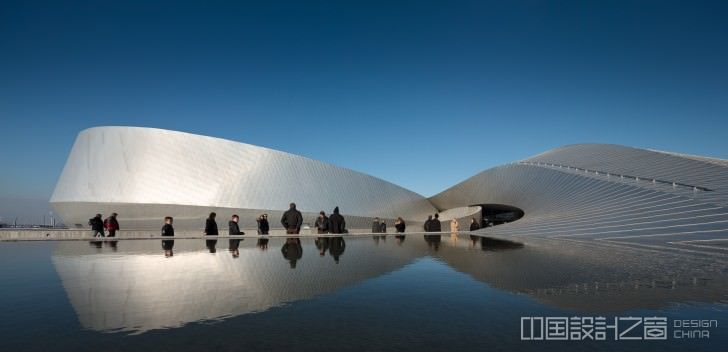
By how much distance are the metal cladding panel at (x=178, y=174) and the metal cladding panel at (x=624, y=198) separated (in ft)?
50.7

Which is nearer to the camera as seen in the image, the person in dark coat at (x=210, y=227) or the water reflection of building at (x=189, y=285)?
the water reflection of building at (x=189, y=285)

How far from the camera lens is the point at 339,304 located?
300 cm

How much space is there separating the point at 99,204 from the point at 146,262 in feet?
77.0

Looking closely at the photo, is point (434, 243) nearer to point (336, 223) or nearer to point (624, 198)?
point (336, 223)

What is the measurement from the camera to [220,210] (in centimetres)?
2666

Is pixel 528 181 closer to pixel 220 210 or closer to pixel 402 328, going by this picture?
pixel 220 210

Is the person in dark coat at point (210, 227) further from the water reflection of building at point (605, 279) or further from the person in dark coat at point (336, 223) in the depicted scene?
the water reflection of building at point (605, 279)

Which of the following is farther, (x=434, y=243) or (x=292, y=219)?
(x=292, y=219)

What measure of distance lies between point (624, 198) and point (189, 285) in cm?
1381

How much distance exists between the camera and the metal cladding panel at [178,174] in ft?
84.7

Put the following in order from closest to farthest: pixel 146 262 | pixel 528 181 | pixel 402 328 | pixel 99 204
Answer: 1. pixel 402 328
2. pixel 146 262
3. pixel 528 181
4. pixel 99 204

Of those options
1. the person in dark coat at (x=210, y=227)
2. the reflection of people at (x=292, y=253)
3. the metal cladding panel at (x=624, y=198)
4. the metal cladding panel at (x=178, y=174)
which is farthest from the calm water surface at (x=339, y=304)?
the metal cladding panel at (x=178, y=174)

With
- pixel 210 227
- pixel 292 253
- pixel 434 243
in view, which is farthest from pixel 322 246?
pixel 210 227

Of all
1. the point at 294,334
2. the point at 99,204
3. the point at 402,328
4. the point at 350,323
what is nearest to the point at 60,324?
the point at 294,334
